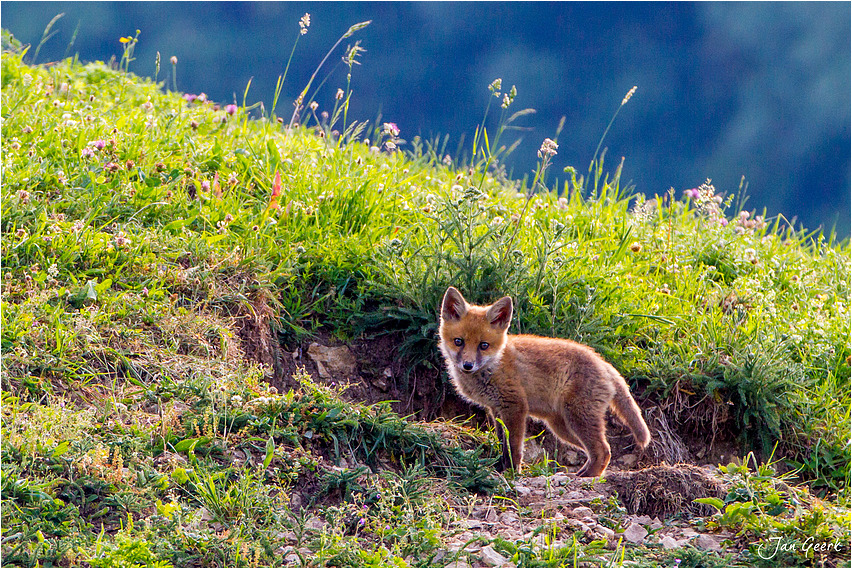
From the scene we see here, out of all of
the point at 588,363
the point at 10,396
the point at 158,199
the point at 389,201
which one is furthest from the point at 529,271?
the point at 10,396

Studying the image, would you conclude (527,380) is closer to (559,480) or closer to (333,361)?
(559,480)

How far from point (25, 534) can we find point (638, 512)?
2812 mm

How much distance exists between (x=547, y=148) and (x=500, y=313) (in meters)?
1.23

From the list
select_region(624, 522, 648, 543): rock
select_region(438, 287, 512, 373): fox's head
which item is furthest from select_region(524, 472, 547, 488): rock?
select_region(438, 287, 512, 373): fox's head

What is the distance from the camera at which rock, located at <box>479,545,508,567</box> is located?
127 inches

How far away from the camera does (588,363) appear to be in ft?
14.9

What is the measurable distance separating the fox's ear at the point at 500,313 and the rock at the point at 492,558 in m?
1.57

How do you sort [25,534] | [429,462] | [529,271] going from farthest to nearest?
Answer: [529,271] < [429,462] < [25,534]

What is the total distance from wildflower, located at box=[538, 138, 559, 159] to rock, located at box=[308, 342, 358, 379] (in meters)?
1.83

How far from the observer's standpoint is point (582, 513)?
376cm

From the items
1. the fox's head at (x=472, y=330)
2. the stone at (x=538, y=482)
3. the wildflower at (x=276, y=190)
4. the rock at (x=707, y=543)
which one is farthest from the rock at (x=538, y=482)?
the wildflower at (x=276, y=190)

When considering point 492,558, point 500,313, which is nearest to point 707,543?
point 492,558

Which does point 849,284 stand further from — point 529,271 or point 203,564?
point 203,564

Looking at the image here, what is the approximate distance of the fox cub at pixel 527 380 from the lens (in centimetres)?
451
